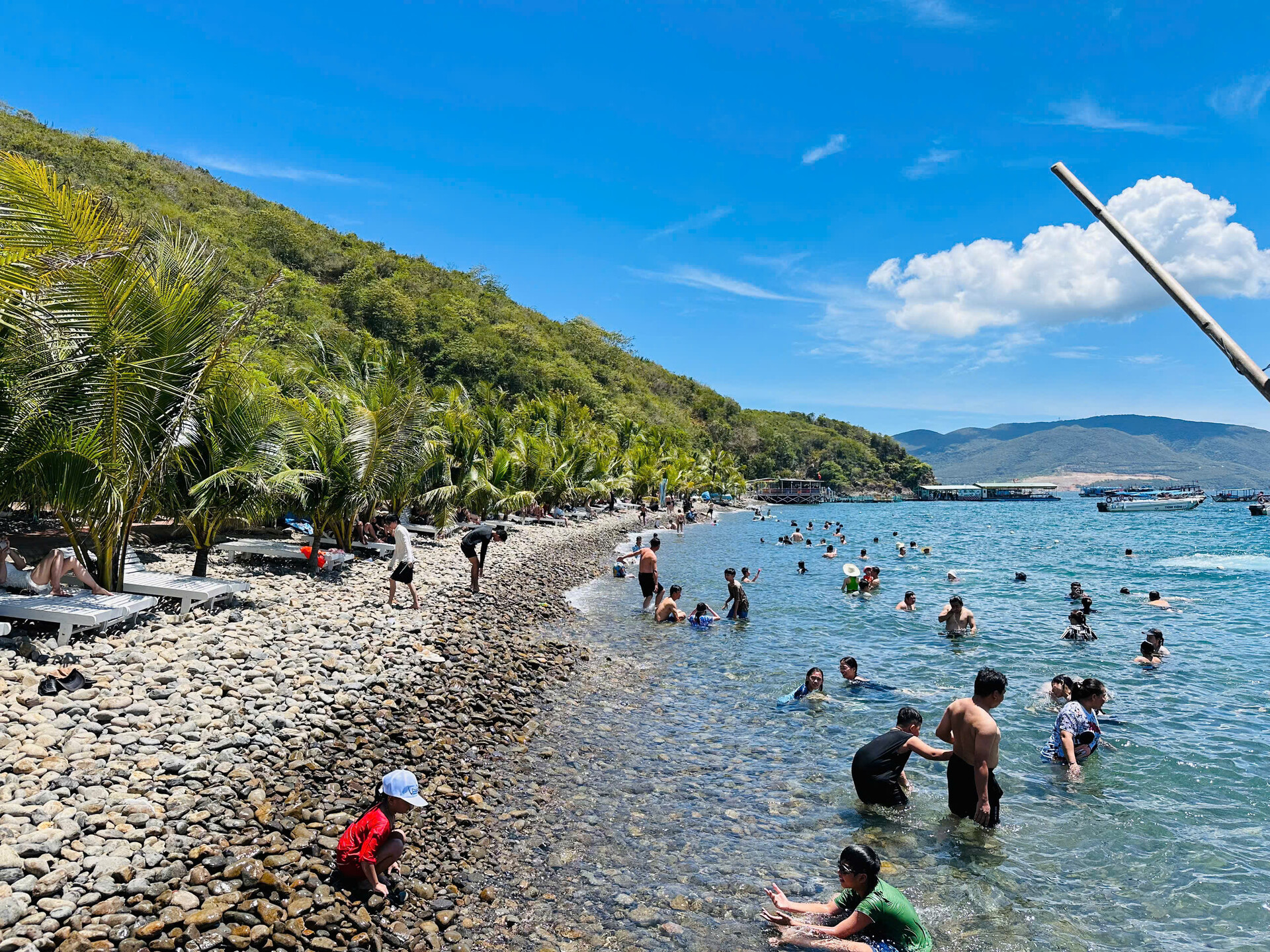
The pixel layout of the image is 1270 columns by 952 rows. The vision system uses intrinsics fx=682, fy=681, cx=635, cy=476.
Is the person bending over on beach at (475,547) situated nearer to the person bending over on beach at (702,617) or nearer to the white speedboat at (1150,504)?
the person bending over on beach at (702,617)

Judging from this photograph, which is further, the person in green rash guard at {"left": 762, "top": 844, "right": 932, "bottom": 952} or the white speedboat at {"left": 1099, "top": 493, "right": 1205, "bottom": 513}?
the white speedboat at {"left": 1099, "top": 493, "right": 1205, "bottom": 513}

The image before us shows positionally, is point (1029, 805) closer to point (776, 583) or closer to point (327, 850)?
point (327, 850)

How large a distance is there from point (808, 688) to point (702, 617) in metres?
5.55

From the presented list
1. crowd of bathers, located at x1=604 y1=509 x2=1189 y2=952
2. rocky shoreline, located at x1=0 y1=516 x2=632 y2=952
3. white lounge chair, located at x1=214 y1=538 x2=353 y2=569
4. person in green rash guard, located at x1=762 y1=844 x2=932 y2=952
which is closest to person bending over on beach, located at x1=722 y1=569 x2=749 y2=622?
crowd of bathers, located at x1=604 y1=509 x2=1189 y2=952

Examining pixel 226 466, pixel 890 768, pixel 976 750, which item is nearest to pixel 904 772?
pixel 890 768

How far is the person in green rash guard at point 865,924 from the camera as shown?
4633 mm

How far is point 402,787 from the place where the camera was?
16.7 ft

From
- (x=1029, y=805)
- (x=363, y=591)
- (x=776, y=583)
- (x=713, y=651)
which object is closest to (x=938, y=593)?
(x=776, y=583)

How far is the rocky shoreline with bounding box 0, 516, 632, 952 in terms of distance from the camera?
430 centimetres

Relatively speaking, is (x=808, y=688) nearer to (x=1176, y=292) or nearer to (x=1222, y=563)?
(x=1176, y=292)

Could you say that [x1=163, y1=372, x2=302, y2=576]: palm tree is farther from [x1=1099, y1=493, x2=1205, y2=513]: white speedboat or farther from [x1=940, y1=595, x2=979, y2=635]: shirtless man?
[x1=1099, y1=493, x2=1205, y2=513]: white speedboat

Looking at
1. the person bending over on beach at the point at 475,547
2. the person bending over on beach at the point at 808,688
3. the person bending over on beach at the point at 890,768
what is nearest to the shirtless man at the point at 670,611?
the person bending over on beach at the point at 475,547

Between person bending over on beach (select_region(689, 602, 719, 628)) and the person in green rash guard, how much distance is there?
1046 cm

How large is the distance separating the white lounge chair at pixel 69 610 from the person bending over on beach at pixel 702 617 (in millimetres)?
10318
